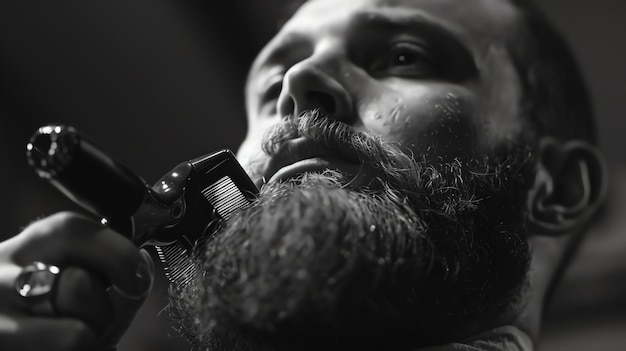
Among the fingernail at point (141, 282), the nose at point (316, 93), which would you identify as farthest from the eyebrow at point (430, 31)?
the fingernail at point (141, 282)

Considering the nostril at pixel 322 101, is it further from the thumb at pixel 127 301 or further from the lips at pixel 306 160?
the thumb at pixel 127 301

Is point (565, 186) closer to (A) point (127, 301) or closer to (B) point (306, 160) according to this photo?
(B) point (306, 160)

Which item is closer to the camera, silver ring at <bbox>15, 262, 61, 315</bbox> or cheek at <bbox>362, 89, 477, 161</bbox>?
silver ring at <bbox>15, 262, 61, 315</bbox>

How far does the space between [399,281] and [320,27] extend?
343mm

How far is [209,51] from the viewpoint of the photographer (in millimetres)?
1187

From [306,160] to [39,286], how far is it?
0.27m

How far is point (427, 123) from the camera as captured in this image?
2.20 feet

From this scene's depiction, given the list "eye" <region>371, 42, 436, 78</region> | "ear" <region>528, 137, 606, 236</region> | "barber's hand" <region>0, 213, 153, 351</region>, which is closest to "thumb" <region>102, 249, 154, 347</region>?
"barber's hand" <region>0, 213, 153, 351</region>

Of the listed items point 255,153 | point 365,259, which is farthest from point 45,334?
point 255,153

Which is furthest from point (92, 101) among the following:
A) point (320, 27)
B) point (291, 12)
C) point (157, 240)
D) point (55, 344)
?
point (55, 344)

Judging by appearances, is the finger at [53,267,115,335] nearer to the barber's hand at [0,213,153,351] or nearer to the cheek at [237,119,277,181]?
the barber's hand at [0,213,153,351]

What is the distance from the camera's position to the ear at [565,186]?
0.80 meters

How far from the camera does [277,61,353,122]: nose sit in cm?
65

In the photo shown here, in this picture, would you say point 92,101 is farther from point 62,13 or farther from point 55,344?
point 55,344
